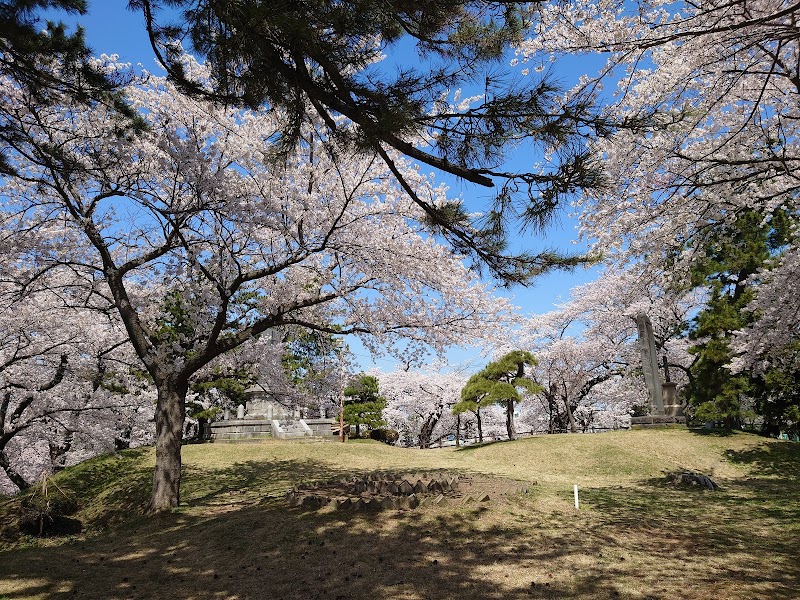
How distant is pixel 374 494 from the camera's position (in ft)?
29.6

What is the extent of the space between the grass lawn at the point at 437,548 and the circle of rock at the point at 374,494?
26cm

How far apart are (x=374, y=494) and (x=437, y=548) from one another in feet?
8.63

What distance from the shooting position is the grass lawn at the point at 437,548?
17.7 ft

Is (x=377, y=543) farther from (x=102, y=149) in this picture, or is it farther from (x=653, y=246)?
(x=102, y=149)

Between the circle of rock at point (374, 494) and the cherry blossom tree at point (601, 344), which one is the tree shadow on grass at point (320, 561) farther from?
the cherry blossom tree at point (601, 344)

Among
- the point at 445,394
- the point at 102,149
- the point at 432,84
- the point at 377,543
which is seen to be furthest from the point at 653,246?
the point at 445,394

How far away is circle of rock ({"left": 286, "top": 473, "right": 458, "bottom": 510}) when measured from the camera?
27.4 ft

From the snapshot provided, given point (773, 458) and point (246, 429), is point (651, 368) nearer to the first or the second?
point (773, 458)

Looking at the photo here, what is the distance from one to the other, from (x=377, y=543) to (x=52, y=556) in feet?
15.3

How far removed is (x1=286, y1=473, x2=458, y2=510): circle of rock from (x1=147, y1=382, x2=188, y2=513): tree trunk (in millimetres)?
2501

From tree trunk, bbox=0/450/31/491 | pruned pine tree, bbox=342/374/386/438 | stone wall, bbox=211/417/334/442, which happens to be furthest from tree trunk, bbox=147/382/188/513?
pruned pine tree, bbox=342/374/386/438

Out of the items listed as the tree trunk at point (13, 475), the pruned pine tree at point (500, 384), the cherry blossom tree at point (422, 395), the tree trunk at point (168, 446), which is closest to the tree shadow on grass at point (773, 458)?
the pruned pine tree at point (500, 384)

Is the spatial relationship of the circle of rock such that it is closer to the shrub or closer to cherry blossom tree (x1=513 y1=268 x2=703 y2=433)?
the shrub

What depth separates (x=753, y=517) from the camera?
27.2ft
